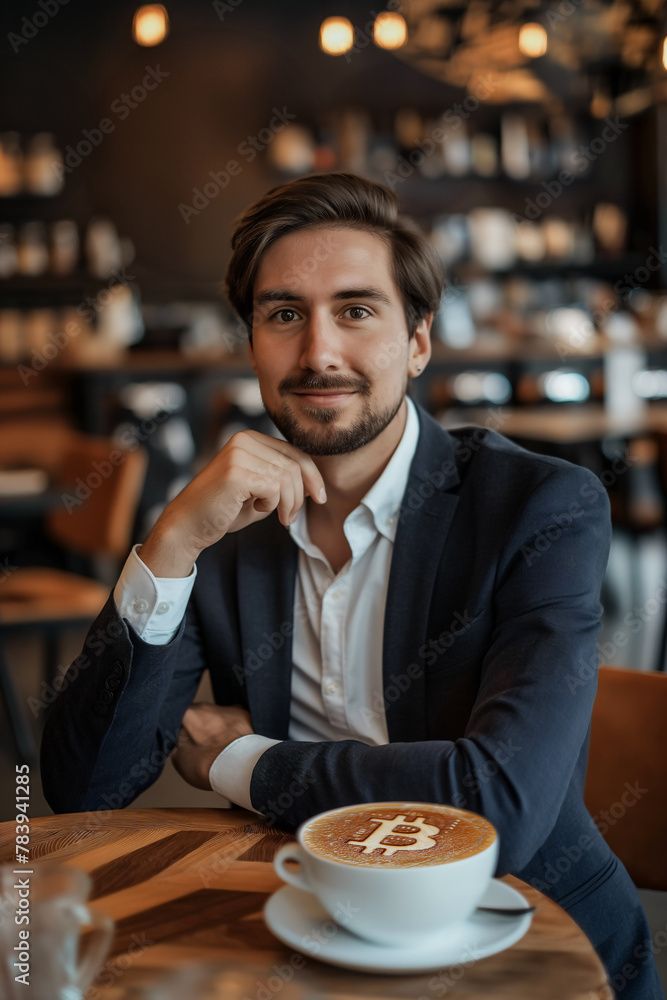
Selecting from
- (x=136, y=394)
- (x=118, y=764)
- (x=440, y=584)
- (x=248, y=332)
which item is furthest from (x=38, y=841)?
(x=136, y=394)

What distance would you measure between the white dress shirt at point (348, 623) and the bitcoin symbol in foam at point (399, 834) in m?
0.58

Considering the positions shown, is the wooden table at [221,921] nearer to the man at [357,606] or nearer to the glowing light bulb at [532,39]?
the man at [357,606]

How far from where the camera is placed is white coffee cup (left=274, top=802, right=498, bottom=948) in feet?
2.37

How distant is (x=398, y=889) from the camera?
2.36 ft

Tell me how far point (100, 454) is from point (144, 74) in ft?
14.8

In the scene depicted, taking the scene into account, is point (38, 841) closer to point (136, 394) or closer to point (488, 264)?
point (136, 394)

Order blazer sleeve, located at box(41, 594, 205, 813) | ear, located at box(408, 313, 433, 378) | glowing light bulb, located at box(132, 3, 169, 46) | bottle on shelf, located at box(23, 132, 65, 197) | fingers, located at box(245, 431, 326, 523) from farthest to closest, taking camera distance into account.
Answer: bottle on shelf, located at box(23, 132, 65, 197), glowing light bulb, located at box(132, 3, 169, 46), ear, located at box(408, 313, 433, 378), fingers, located at box(245, 431, 326, 523), blazer sleeve, located at box(41, 594, 205, 813)

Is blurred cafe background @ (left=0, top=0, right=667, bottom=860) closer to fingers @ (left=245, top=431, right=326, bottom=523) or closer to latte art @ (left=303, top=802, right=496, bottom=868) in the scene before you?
fingers @ (left=245, top=431, right=326, bottom=523)

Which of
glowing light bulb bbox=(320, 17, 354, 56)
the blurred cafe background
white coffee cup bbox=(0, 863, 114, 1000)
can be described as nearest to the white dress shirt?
white coffee cup bbox=(0, 863, 114, 1000)

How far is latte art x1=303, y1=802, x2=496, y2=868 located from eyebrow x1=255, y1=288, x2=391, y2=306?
2.77ft

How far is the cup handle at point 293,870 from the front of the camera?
31.2 inches

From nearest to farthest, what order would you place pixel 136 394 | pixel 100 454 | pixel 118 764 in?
pixel 118 764 → pixel 100 454 → pixel 136 394

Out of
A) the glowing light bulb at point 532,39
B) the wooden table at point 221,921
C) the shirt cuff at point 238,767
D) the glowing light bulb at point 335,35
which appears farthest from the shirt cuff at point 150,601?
the glowing light bulb at point 532,39

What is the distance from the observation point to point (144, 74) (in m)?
7.20
